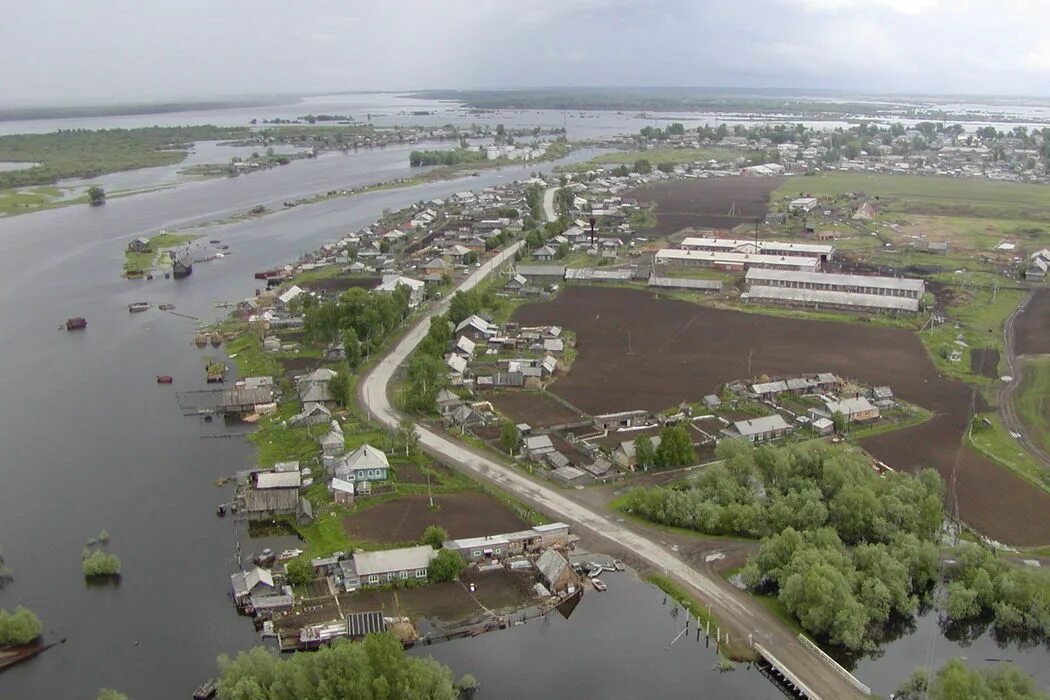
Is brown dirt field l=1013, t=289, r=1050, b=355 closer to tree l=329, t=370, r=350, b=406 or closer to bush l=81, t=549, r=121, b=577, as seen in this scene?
tree l=329, t=370, r=350, b=406

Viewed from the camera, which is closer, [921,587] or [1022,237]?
[921,587]

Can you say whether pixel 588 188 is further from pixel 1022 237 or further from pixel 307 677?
pixel 307 677

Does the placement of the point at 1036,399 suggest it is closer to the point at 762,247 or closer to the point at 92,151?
the point at 762,247

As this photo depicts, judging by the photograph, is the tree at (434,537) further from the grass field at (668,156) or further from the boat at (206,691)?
the grass field at (668,156)

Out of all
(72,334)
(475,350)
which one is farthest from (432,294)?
(72,334)

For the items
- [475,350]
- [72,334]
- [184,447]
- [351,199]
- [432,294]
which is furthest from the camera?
[351,199]

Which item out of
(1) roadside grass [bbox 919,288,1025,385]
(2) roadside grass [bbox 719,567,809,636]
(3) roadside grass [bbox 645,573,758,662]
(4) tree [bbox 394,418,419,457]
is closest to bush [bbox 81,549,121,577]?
(4) tree [bbox 394,418,419,457]
